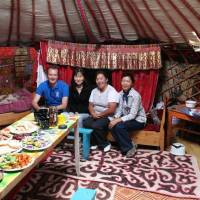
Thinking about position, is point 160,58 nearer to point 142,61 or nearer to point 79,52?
point 142,61

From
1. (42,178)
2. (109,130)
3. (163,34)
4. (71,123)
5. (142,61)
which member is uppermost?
(163,34)

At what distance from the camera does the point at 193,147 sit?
3756 millimetres

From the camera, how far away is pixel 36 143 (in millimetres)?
1958

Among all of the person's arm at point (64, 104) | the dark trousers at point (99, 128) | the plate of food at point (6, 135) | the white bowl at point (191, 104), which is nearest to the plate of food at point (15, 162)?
the plate of food at point (6, 135)

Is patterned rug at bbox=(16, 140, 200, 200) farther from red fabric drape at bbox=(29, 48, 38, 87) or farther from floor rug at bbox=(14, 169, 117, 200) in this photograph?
red fabric drape at bbox=(29, 48, 38, 87)

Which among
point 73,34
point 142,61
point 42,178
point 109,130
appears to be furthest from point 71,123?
point 73,34

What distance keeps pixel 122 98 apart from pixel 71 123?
1.23 m

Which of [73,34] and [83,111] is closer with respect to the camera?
[83,111]

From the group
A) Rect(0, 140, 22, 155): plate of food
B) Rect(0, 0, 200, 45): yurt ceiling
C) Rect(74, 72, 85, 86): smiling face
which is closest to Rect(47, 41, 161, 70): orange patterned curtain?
Rect(0, 0, 200, 45): yurt ceiling

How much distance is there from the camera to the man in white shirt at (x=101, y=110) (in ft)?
11.5

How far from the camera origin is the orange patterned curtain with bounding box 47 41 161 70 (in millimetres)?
3946

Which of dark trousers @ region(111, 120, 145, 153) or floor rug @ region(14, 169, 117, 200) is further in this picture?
dark trousers @ region(111, 120, 145, 153)

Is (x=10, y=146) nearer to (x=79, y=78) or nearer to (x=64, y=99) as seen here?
(x=64, y=99)

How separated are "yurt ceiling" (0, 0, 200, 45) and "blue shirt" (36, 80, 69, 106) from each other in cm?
87
